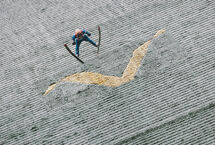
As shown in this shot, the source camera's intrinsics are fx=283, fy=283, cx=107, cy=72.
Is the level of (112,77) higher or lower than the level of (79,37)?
lower

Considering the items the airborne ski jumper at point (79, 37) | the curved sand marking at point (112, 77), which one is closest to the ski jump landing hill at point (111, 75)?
the curved sand marking at point (112, 77)

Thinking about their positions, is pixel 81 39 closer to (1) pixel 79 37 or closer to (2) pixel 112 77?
(1) pixel 79 37

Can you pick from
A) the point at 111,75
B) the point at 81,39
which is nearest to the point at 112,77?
the point at 111,75

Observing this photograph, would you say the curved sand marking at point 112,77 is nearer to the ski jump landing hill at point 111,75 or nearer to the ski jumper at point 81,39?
the ski jump landing hill at point 111,75

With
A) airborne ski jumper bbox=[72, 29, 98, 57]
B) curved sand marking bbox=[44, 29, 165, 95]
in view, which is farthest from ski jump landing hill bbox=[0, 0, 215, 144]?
airborne ski jumper bbox=[72, 29, 98, 57]

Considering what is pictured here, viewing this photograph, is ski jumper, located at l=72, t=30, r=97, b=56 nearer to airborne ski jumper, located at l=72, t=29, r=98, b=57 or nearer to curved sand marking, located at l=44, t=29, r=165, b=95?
airborne ski jumper, located at l=72, t=29, r=98, b=57

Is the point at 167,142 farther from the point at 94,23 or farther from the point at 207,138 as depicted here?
the point at 94,23
